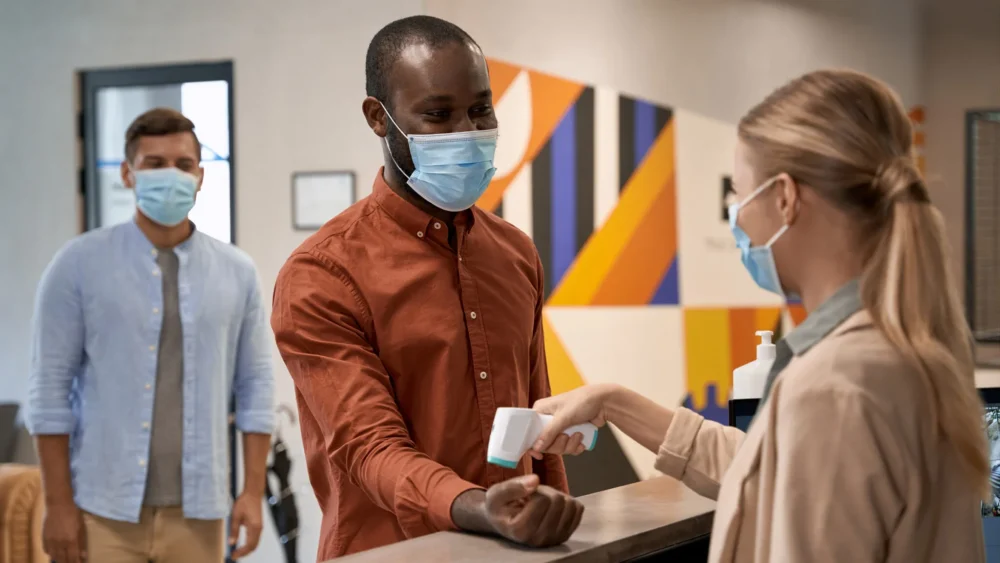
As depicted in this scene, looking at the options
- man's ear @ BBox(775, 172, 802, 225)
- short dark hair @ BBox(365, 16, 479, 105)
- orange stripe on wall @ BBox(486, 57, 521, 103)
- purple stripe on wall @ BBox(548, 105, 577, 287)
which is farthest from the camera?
purple stripe on wall @ BBox(548, 105, 577, 287)

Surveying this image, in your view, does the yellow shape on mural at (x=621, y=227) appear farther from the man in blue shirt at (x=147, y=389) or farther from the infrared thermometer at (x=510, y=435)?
the infrared thermometer at (x=510, y=435)

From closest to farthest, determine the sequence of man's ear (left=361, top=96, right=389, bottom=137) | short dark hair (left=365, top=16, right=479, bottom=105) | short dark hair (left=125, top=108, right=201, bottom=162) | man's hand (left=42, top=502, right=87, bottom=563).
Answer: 1. short dark hair (left=365, top=16, right=479, bottom=105)
2. man's ear (left=361, top=96, right=389, bottom=137)
3. man's hand (left=42, top=502, right=87, bottom=563)
4. short dark hair (left=125, top=108, right=201, bottom=162)

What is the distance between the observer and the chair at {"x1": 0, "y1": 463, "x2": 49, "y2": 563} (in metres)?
4.21

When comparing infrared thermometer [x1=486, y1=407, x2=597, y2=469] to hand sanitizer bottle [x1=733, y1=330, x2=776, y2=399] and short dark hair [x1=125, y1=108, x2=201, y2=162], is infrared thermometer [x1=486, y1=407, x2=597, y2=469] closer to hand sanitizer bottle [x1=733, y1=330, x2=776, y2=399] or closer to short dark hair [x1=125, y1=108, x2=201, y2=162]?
hand sanitizer bottle [x1=733, y1=330, x2=776, y2=399]

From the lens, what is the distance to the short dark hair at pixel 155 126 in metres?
3.17

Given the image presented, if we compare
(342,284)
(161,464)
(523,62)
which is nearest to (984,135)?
(523,62)

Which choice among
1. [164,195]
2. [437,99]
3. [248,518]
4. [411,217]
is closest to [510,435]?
[411,217]

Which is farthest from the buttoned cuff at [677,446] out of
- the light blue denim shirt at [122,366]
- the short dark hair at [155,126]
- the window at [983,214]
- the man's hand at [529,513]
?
the window at [983,214]

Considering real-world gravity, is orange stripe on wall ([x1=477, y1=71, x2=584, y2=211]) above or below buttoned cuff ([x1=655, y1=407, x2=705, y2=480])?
above

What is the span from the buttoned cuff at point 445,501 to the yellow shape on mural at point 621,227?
2913 millimetres

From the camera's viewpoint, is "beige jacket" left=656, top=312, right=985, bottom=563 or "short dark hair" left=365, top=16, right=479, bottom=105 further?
"short dark hair" left=365, top=16, right=479, bottom=105

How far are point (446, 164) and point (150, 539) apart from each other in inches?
66.5

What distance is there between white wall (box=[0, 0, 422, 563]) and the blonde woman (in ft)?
10.8

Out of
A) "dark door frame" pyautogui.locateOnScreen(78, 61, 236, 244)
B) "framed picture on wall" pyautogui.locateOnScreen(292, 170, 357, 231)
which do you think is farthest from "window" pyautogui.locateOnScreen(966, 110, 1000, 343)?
"dark door frame" pyautogui.locateOnScreen(78, 61, 236, 244)
